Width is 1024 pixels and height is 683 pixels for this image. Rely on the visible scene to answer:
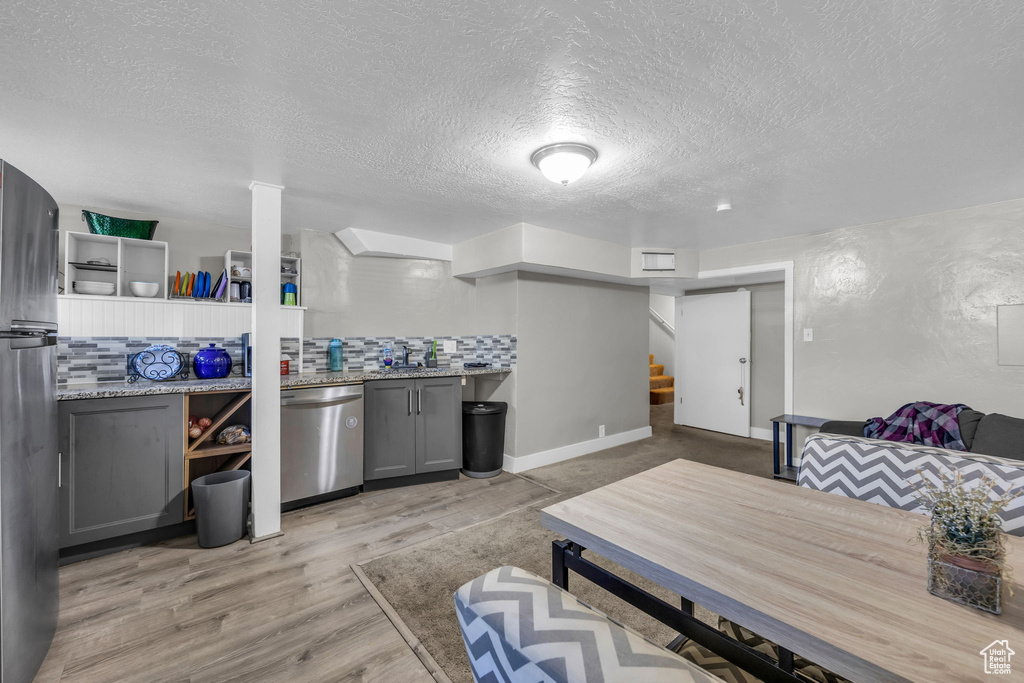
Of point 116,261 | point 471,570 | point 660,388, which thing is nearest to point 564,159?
point 471,570

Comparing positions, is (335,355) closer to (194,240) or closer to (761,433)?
(194,240)

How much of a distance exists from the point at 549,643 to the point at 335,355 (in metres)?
3.75

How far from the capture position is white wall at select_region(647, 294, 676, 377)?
8461mm

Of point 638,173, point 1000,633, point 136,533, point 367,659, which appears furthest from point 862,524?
point 136,533

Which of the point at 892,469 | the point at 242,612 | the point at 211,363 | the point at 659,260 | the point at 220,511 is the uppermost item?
the point at 659,260

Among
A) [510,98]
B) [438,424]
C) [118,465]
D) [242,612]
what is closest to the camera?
[510,98]

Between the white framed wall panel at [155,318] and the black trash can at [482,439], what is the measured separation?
5.58 ft

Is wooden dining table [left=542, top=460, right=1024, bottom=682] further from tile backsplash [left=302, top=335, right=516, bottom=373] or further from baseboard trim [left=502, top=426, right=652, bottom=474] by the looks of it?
tile backsplash [left=302, top=335, right=516, bottom=373]

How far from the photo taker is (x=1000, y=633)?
0.76 m

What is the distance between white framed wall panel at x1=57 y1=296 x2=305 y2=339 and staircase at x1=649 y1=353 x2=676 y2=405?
243 inches

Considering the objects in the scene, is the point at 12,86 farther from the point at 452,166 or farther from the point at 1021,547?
the point at 1021,547

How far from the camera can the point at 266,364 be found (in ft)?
8.91

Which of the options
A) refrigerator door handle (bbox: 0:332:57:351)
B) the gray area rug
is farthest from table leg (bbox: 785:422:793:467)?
refrigerator door handle (bbox: 0:332:57:351)

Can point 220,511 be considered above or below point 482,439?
below
